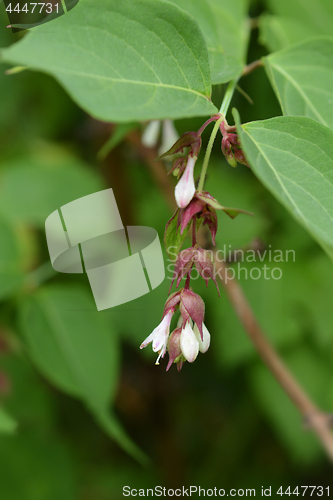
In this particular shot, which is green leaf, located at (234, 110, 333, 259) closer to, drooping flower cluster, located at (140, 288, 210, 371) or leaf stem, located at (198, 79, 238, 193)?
leaf stem, located at (198, 79, 238, 193)

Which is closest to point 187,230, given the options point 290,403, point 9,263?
point 9,263

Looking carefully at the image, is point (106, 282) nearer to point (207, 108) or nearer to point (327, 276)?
point (327, 276)

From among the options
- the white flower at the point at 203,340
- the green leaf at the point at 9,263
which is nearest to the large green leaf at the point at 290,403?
the green leaf at the point at 9,263

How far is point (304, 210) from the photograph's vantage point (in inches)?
16.5

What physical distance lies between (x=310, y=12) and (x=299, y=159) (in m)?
0.81

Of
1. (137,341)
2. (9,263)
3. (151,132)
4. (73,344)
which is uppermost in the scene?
(151,132)

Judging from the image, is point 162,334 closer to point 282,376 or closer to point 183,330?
point 183,330

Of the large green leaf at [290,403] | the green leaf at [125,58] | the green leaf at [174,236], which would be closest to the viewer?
the green leaf at [125,58]

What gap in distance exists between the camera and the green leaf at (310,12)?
106 centimetres

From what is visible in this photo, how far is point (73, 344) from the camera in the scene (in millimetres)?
1068

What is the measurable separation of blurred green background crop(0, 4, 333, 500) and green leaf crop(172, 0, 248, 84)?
0.71 feet

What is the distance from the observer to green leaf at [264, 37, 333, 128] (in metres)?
0.62

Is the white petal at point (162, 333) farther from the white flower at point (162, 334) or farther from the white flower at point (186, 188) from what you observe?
the white flower at point (186, 188)

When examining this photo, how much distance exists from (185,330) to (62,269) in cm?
72
